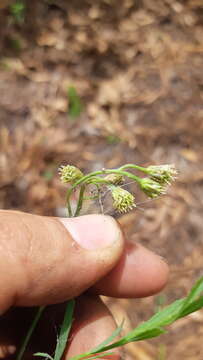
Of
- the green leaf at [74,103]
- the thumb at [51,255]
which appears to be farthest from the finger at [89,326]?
the green leaf at [74,103]

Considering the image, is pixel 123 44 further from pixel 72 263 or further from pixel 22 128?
pixel 72 263

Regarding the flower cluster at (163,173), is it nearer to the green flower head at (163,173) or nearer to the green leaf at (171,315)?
the green flower head at (163,173)

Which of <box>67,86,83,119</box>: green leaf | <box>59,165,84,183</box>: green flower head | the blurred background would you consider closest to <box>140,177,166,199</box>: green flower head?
<box>59,165,84,183</box>: green flower head

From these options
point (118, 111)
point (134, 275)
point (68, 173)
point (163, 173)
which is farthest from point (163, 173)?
point (118, 111)

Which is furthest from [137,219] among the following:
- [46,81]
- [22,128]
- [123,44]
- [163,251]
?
[123,44]

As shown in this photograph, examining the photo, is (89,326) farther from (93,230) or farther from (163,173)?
(163,173)

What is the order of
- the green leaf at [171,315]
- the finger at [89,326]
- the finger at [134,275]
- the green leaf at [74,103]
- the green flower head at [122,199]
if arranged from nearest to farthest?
the green leaf at [171,315] < the green flower head at [122,199] < the finger at [89,326] < the finger at [134,275] < the green leaf at [74,103]
